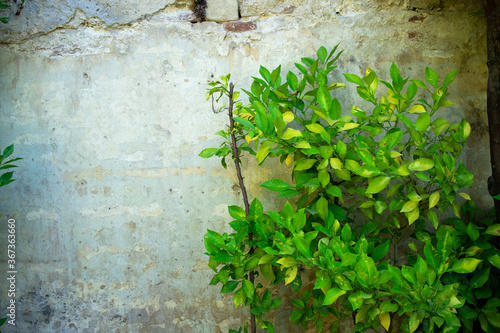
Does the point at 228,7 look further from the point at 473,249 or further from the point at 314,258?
the point at 473,249

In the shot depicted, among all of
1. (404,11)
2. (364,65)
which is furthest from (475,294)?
(404,11)

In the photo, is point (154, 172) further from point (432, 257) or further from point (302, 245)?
point (432, 257)

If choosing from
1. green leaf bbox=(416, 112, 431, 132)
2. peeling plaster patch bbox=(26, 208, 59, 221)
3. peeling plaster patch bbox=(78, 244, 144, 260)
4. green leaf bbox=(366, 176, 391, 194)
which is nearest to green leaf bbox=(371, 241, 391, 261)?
green leaf bbox=(366, 176, 391, 194)

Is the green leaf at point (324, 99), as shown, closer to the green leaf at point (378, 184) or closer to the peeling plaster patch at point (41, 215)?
the green leaf at point (378, 184)

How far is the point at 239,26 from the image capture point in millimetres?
1760

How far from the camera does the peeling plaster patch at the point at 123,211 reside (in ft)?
5.72

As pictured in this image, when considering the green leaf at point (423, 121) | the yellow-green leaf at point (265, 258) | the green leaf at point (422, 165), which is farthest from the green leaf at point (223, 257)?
A: the green leaf at point (423, 121)

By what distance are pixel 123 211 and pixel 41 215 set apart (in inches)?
16.0

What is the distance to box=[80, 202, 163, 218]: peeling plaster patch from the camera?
174 centimetres

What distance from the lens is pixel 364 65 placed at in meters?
1.76

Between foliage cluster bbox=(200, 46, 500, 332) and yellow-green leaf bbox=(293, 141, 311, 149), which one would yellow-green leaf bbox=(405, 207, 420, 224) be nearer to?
foliage cluster bbox=(200, 46, 500, 332)

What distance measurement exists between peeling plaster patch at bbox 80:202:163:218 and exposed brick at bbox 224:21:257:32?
936mm

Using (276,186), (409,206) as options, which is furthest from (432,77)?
(276,186)

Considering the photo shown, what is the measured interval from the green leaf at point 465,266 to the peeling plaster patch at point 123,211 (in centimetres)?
126
